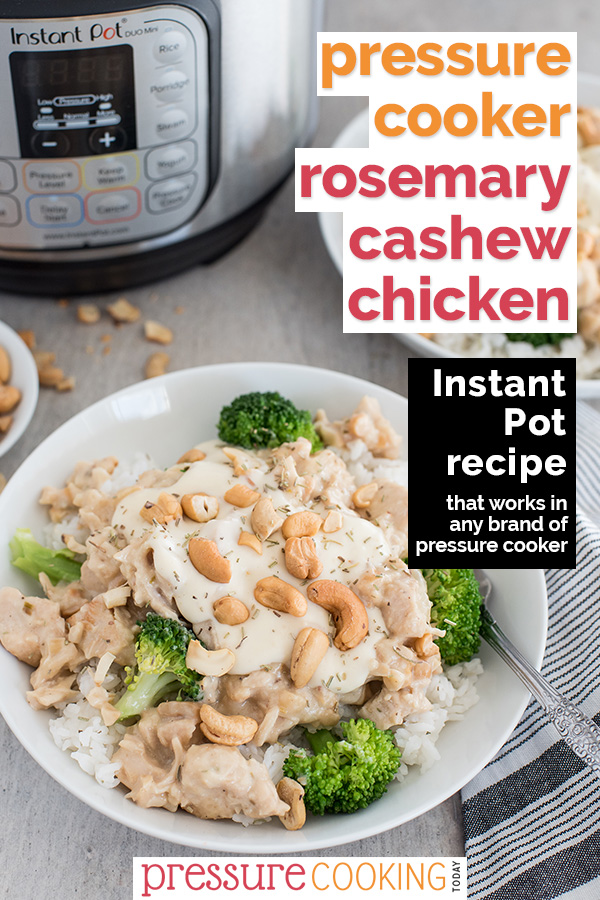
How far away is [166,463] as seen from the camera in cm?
142

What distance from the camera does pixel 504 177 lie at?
1574 millimetres

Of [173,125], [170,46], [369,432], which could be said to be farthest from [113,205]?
[369,432]

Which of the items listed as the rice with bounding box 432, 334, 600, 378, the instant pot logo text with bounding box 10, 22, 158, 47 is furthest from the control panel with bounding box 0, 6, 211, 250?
the rice with bounding box 432, 334, 600, 378

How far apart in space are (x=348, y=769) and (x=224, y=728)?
0.49ft

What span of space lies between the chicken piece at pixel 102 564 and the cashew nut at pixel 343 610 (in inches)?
10.2

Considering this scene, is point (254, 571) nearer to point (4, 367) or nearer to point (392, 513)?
point (392, 513)

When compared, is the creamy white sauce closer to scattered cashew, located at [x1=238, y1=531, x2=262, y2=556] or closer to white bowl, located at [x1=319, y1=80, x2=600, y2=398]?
scattered cashew, located at [x1=238, y1=531, x2=262, y2=556]

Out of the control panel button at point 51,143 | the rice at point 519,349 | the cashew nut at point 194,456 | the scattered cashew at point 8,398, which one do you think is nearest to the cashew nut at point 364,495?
the cashew nut at point 194,456

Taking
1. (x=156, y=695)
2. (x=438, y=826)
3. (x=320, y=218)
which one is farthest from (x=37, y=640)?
(x=320, y=218)

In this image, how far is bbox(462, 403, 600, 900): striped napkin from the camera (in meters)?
1.07

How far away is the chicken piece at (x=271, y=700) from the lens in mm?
1034

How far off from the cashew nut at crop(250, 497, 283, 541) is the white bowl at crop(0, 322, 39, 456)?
52cm

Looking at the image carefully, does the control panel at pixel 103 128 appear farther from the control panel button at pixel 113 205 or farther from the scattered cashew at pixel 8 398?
the scattered cashew at pixel 8 398

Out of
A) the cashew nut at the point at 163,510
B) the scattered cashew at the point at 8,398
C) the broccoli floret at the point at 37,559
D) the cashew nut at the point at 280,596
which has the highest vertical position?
the scattered cashew at the point at 8,398
